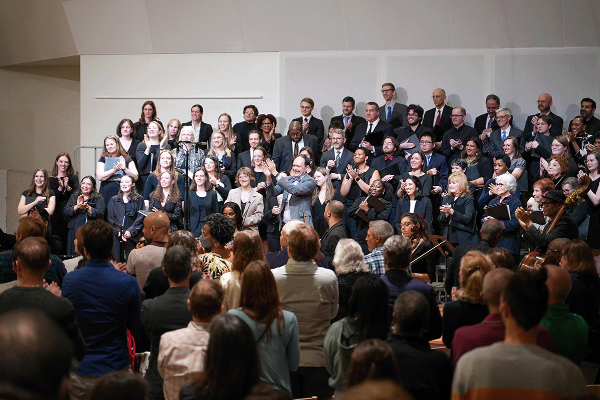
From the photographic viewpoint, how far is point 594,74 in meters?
11.0

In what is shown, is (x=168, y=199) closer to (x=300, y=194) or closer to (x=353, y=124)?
(x=300, y=194)

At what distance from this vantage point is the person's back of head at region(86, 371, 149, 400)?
5.89 feet

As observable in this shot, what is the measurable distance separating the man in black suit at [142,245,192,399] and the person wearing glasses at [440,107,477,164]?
613cm

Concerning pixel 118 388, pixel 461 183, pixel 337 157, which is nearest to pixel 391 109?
pixel 337 157

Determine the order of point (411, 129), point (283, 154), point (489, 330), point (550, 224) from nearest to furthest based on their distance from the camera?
point (489, 330) < point (550, 224) < point (283, 154) < point (411, 129)

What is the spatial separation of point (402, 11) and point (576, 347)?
359 inches

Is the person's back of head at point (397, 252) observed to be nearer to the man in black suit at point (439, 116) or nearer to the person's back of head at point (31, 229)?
the person's back of head at point (31, 229)

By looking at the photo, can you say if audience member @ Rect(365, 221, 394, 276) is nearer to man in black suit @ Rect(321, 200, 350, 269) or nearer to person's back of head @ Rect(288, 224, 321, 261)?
person's back of head @ Rect(288, 224, 321, 261)

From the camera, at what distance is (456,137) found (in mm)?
9367

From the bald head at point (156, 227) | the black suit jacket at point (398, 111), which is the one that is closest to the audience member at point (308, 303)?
the bald head at point (156, 227)

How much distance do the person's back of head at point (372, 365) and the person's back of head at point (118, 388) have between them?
674 millimetres

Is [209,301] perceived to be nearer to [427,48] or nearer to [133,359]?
[133,359]

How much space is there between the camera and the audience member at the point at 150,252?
4.42m

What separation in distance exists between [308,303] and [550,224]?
280cm
